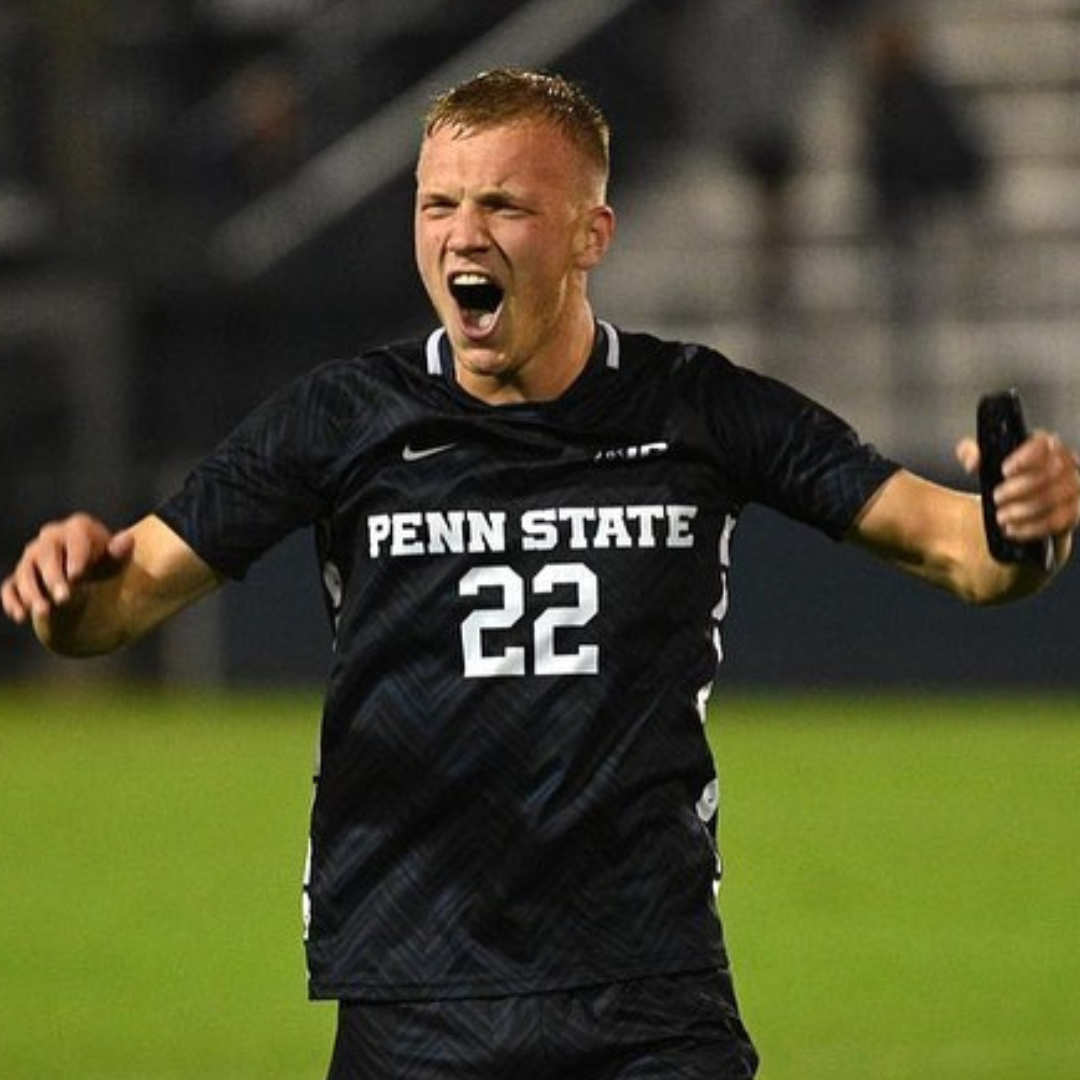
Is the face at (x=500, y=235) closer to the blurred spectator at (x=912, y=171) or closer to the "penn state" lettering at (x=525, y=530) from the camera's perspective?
the "penn state" lettering at (x=525, y=530)

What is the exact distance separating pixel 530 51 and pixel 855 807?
847 centimetres

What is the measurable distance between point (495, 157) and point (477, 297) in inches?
7.7

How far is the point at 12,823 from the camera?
13.8m

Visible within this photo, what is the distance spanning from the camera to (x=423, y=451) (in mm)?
5008

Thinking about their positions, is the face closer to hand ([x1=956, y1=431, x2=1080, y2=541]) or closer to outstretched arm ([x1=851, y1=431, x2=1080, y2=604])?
outstretched arm ([x1=851, y1=431, x2=1080, y2=604])

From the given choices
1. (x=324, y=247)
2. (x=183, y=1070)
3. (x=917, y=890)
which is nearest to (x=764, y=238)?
(x=324, y=247)

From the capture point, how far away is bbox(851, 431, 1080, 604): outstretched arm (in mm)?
4535

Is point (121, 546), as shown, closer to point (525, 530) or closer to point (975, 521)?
point (525, 530)

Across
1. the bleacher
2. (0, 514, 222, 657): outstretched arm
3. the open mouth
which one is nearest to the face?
the open mouth

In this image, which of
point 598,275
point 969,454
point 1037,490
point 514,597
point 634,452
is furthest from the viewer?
point 598,275

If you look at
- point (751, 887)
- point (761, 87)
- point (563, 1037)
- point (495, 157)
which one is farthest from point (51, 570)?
point (761, 87)

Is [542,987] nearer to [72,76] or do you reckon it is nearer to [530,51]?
[72,76]

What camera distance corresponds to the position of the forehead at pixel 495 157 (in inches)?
193

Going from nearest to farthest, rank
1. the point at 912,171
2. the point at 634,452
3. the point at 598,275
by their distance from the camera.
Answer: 1. the point at 634,452
2. the point at 912,171
3. the point at 598,275
